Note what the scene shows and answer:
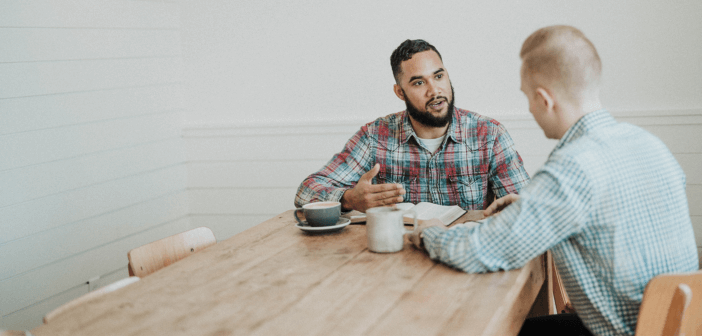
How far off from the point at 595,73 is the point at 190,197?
278 centimetres

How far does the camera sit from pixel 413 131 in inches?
87.4

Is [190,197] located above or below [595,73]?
below

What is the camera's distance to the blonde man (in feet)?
3.88

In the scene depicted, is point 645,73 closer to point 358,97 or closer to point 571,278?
point 358,97

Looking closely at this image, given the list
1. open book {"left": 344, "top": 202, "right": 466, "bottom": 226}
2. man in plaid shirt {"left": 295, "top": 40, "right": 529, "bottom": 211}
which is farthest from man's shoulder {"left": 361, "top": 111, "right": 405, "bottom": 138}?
open book {"left": 344, "top": 202, "right": 466, "bottom": 226}

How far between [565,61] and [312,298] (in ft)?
2.36

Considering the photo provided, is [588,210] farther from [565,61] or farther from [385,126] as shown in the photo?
[385,126]

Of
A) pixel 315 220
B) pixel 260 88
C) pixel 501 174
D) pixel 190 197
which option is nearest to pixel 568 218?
pixel 315 220

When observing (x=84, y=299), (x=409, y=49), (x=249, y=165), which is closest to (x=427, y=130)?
(x=409, y=49)

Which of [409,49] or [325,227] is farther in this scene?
[409,49]

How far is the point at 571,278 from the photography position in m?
1.27

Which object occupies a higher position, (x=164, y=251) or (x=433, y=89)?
(x=433, y=89)

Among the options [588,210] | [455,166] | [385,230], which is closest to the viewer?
[588,210]

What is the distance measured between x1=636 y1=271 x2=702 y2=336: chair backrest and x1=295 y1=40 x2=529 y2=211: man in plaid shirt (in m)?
1.01
